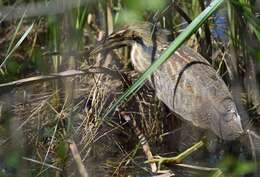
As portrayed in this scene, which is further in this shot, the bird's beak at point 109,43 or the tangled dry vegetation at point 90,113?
the bird's beak at point 109,43

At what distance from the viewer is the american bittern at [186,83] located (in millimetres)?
2973

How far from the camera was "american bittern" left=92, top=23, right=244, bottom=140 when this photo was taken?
2.97 metres

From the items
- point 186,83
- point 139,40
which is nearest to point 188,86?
point 186,83

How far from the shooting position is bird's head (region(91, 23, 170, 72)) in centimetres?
327

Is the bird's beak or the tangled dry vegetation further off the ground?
the bird's beak

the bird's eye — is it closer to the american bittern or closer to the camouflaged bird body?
the american bittern

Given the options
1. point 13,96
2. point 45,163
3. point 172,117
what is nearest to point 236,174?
point 172,117

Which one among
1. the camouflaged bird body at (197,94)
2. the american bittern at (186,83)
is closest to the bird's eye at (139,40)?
the american bittern at (186,83)

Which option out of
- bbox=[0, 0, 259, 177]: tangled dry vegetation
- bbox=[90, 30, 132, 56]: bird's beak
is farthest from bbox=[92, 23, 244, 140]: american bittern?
bbox=[0, 0, 259, 177]: tangled dry vegetation

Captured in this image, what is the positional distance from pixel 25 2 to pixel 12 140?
2.42 feet

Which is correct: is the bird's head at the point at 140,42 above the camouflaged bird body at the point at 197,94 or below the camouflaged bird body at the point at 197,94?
above

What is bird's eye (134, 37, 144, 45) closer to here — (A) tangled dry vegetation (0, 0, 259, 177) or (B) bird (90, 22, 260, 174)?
(B) bird (90, 22, 260, 174)

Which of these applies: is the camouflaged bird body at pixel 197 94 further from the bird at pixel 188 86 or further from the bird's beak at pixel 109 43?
the bird's beak at pixel 109 43

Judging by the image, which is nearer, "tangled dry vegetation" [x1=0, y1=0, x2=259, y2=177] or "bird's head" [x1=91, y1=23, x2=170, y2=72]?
"tangled dry vegetation" [x1=0, y1=0, x2=259, y2=177]
